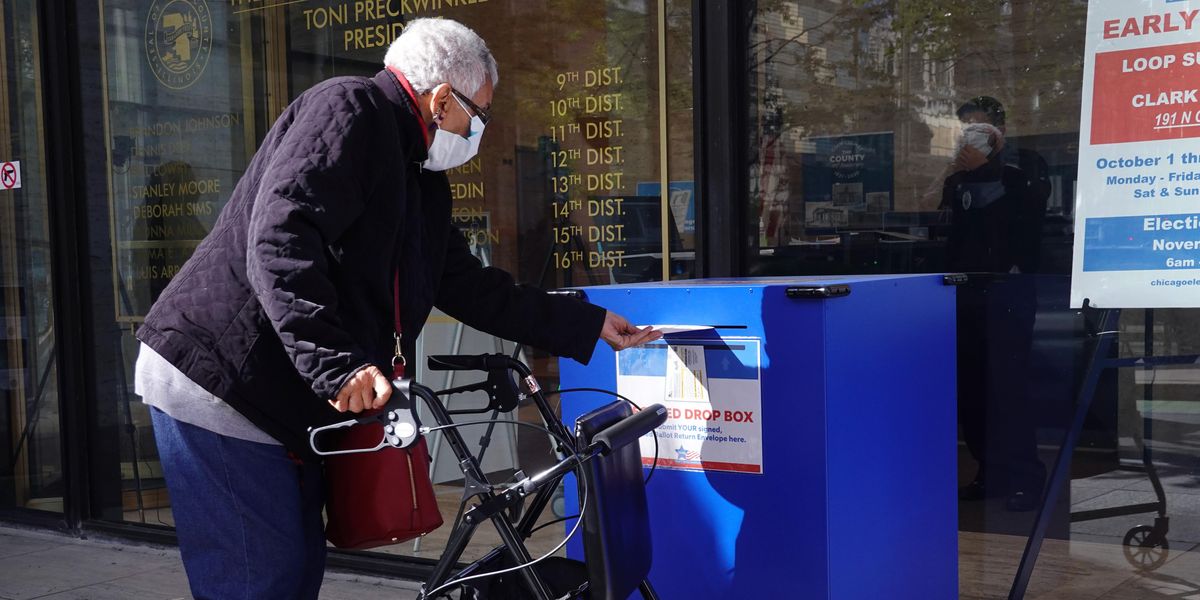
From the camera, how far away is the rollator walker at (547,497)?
2.35 m

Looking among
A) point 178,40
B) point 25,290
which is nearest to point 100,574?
point 25,290

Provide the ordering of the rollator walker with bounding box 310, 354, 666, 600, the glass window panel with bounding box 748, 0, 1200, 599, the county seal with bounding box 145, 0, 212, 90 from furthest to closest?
the county seal with bounding box 145, 0, 212, 90 < the glass window panel with bounding box 748, 0, 1200, 599 < the rollator walker with bounding box 310, 354, 666, 600

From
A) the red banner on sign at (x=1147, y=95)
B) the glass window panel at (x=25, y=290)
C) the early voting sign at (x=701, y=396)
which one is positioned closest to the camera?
the early voting sign at (x=701, y=396)

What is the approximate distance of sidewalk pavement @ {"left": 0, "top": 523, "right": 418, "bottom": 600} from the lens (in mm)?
4984

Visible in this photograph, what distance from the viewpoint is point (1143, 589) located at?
3791 mm

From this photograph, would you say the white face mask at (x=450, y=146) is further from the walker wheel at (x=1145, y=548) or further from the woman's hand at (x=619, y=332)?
the walker wheel at (x=1145, y=548)

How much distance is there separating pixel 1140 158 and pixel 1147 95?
0.59ft

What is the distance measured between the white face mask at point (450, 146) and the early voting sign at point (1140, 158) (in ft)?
6.46

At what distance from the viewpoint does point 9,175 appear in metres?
6.33

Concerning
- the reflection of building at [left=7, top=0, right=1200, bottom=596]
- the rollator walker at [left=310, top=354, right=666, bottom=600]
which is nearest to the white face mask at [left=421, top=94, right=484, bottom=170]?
the rollator walker at [left=310, top=354, right=666, bottom=600]

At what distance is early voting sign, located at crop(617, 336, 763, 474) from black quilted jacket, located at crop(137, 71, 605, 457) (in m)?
0.57

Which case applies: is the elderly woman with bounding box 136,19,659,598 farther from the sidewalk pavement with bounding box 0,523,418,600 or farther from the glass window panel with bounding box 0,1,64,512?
the glass window panel with bounding box 0,1,64,512

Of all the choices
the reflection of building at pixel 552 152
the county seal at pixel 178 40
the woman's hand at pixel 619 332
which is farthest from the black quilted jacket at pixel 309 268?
the county seal at pixel 178 40

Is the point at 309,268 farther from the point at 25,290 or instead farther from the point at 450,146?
the point at 25,290
